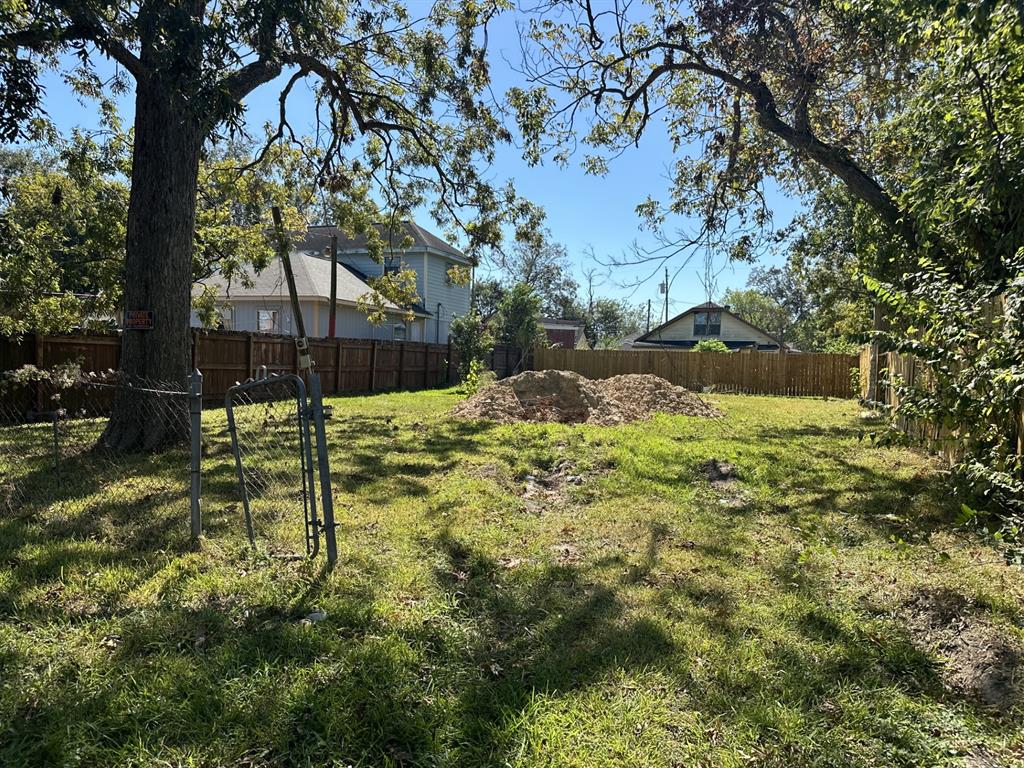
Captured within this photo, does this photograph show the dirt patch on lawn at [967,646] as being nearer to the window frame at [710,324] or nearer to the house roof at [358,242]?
the house roof at [358,242]

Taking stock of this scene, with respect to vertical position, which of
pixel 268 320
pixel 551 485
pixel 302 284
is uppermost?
pixel 302 284

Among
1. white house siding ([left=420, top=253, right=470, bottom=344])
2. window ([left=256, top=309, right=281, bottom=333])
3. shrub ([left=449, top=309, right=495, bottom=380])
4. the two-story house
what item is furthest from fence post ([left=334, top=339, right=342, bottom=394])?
white house siding ([left=420, top=253, right=470, bottom=344])

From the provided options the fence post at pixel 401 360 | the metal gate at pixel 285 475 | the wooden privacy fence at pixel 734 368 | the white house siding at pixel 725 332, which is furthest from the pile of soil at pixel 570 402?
the white house siding at pixel 725 332

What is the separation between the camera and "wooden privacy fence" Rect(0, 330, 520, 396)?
9805 mm

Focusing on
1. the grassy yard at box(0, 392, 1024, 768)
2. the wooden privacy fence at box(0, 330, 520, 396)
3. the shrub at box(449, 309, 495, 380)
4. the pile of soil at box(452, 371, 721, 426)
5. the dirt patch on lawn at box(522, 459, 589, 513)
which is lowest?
the grassy yard at box(0, 392, 1024, 768)

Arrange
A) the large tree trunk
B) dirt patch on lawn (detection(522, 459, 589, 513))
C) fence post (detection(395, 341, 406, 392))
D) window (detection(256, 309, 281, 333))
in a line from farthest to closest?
window (detection(256, 309, 281, 333)) → fence post (detection(395, 341, 406, 392)) → the large tree trunk → dirt patch on lawn (detection(522, 459, 589, 513))

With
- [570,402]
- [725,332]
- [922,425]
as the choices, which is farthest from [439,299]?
[725,332]

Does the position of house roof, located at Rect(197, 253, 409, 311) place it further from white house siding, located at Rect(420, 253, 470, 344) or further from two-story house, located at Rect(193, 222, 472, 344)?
white house siding, located at Rect(420, 253, 470, 344)

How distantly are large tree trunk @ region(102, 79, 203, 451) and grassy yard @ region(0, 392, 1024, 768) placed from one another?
7.71 ft

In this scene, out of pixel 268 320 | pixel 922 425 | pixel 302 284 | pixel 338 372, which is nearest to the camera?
pixel 922 425

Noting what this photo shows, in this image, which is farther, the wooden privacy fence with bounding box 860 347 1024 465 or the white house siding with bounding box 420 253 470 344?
the white house siding with bounding box 420 253 470 344

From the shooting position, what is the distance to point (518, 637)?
10.2 feet

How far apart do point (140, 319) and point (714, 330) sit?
40.5 metres

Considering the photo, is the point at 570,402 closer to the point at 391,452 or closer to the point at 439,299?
the point at 391,452
